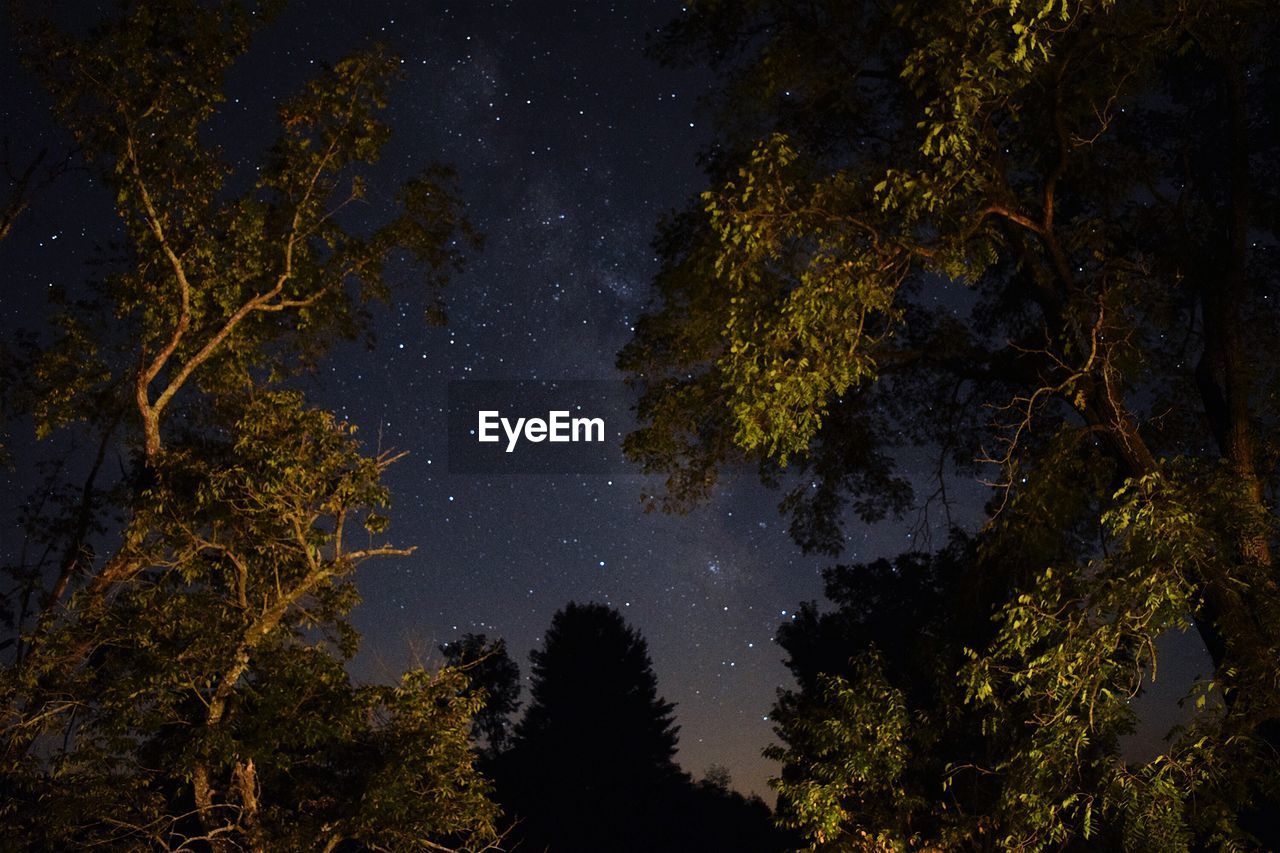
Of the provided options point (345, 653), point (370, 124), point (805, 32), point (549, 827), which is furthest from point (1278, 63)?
point (549, 827)

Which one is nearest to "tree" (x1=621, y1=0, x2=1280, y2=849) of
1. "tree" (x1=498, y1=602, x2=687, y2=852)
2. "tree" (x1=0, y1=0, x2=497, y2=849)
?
"tree" (x1=0, y1=0, x2=497, y2=849)

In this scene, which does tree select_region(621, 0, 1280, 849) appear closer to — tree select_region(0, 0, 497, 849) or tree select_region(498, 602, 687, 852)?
tree select_region(0, 0, 497, 849)

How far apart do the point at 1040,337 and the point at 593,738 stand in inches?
1528

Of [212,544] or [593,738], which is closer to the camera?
[212,544]

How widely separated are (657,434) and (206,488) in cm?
464

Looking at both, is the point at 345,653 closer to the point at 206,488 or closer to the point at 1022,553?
the point at 206,488

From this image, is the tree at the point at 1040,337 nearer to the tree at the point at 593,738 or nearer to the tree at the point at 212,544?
the tree at the point at 212,544

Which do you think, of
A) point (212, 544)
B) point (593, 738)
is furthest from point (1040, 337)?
point (593, 738)

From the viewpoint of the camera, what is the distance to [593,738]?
158 ft

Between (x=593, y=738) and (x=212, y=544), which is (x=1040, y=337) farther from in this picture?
(x=593, y=738)

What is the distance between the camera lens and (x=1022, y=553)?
11.2 meters

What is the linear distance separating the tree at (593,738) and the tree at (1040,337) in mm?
32754

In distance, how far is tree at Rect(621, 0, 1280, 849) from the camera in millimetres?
7531

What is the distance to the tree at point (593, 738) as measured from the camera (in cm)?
4359
